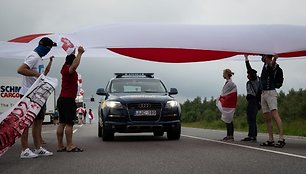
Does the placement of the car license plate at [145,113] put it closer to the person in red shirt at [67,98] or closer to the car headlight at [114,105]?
the car headlight at [114,105]

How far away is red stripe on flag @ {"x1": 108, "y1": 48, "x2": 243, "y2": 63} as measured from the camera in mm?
12602

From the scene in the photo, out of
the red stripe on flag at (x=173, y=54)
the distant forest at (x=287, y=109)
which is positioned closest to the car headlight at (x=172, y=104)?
the red stripe on flag at (x=173, y=54)

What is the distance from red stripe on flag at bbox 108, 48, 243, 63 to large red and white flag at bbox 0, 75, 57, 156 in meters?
4.61

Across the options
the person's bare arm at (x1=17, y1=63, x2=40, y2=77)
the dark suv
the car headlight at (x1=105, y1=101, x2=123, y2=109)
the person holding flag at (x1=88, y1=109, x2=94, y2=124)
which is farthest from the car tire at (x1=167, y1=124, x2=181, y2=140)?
the person holding flag at (x1=88, y1=109, x2=94, y2=124)

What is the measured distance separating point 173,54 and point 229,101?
197 cm

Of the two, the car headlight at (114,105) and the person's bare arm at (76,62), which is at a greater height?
the person's bare arm at (76,62)

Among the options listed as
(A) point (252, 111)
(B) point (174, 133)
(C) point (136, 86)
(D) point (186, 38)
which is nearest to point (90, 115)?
(C) point (136, 86)

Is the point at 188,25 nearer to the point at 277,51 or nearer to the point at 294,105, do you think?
the point at 277,51

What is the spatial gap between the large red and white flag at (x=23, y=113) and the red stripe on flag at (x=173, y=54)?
4.61m

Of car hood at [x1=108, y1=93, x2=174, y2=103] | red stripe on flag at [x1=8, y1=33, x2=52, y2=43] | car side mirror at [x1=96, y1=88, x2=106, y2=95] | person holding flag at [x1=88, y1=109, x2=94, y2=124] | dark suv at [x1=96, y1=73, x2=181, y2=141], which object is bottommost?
person holding flag at [x1=88, y1=109, x2=94, y2=124]

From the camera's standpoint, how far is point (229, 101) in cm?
1282

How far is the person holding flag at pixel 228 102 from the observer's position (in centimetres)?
1267

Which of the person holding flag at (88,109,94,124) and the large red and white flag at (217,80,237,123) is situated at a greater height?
the large red and white flag at (217,80,237,123)

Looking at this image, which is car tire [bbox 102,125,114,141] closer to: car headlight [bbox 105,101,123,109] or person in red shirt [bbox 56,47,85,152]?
car headlight [bbox 105,101,123,109]
